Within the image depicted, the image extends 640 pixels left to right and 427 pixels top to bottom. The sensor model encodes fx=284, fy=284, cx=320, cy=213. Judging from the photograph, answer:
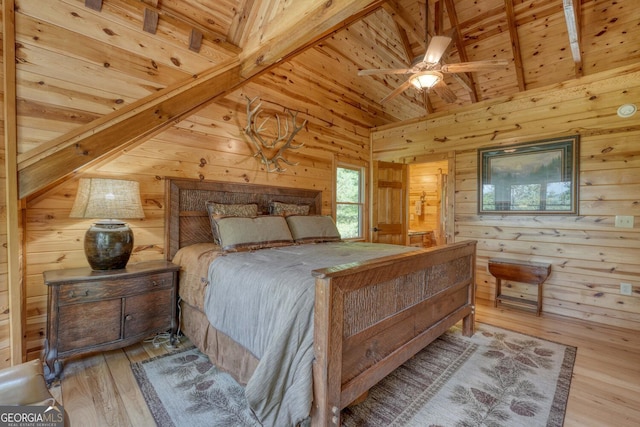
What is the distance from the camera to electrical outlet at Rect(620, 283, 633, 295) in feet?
9.48

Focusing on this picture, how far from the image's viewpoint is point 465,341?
255 centimetres

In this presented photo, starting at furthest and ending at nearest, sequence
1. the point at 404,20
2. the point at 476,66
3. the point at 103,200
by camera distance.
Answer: the point at 404,20, the point at 476,66, the point at 103,200

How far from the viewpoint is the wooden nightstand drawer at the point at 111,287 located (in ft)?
6.13

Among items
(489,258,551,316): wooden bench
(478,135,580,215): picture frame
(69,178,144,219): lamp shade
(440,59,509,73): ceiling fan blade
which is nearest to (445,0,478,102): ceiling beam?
(478,135,580,215): picture frame

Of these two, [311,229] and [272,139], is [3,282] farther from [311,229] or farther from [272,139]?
[272,139]

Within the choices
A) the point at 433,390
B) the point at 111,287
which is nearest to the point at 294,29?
the point at 111,287

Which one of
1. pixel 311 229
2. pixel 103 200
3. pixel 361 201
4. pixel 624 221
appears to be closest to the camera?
pixel 103 200

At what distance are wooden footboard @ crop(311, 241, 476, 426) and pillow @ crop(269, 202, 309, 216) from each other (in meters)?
1.75

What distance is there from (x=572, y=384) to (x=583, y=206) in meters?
2.09

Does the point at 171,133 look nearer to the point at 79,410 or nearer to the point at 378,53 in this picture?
→ the point at 79,410

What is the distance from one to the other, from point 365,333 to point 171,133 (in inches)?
100

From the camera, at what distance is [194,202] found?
9.60ft

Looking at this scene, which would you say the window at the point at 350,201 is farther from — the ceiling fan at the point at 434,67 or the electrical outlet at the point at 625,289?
the electrical outlet at the point at 625,289

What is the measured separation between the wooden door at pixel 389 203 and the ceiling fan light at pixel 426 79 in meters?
2.04
